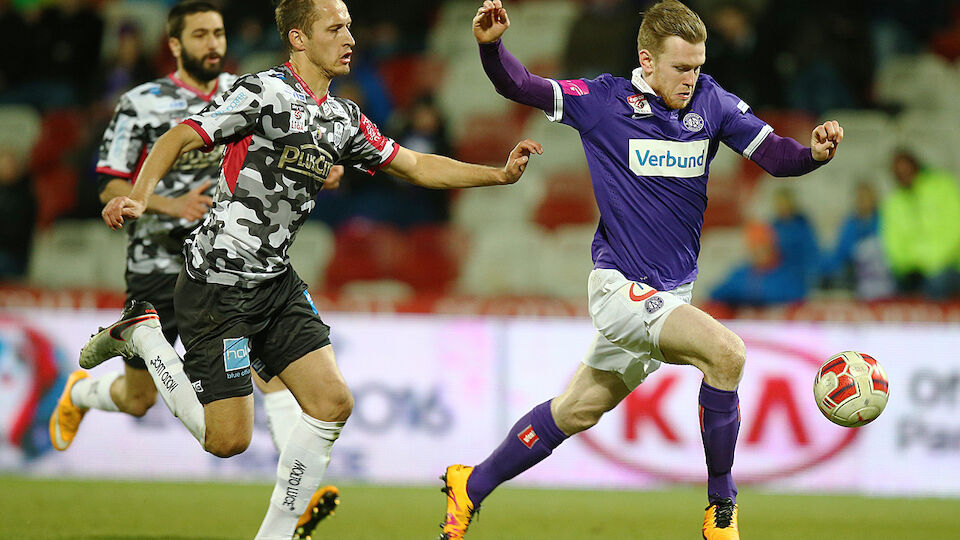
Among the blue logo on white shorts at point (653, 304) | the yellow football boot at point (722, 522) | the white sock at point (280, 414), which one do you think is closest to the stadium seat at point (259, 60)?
the white sock at point (280, 414)

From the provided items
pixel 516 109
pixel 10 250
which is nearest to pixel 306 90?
pixel 10 250

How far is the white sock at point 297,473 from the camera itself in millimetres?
5246

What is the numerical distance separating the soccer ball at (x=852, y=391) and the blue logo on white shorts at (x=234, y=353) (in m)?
2.67

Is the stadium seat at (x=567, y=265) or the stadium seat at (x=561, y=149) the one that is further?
the stadium seat at (x=561, y=149)

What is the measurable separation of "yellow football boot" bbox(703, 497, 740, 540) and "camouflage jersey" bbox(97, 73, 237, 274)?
10.2ft

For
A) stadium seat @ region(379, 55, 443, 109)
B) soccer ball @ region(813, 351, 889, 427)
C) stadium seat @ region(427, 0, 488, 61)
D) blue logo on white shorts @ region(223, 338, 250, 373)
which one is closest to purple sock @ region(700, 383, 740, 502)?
soccer ball @ region(813, 351, 889, 427)

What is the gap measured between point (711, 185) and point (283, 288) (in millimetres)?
7561

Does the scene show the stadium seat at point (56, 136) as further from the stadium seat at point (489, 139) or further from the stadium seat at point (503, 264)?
the stadium seat at point (503, 264)

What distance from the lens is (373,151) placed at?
5.55 metres

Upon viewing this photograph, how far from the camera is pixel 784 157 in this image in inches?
218

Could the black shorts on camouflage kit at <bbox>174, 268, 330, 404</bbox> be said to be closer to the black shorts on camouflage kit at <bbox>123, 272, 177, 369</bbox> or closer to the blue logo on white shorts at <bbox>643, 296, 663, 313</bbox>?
the black shorts on camouflage kit at <bbox>123, 272, 177, 369</bbox>

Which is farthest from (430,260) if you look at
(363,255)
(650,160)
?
(650,160)

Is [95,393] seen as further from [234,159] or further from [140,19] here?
[140,19]

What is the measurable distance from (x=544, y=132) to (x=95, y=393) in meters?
7.39
